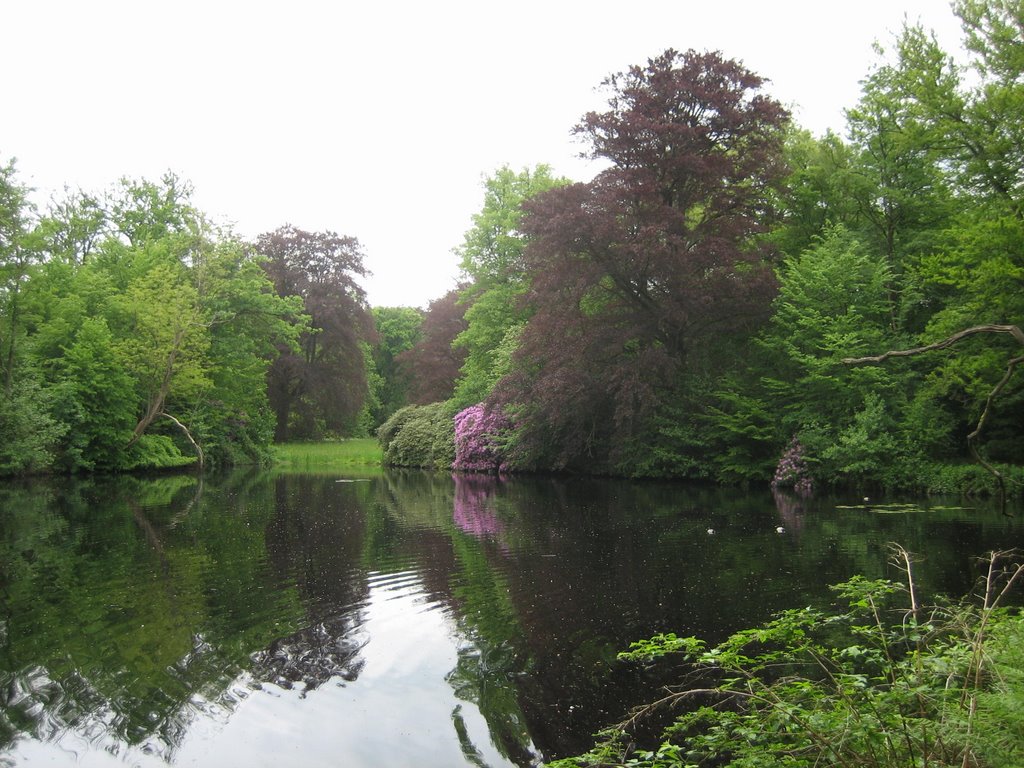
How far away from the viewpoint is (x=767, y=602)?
846cm

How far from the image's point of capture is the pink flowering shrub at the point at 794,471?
69.4ft

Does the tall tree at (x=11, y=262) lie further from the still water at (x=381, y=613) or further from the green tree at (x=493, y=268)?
the green tree at (x=493, y=268)

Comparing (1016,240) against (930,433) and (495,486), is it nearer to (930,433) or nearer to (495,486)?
(930,433)

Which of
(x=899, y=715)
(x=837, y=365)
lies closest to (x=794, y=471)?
(x=837, y=365)

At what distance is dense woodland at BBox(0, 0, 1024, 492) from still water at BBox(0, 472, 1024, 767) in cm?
445

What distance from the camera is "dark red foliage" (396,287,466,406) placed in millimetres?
46744

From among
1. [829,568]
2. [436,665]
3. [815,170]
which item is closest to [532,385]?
[815,170]

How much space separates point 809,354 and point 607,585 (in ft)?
47.1

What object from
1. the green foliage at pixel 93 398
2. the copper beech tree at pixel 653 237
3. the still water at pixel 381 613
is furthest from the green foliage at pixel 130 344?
the copper beech tree at pixel 653 237

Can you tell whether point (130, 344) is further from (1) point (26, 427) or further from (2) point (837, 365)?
(2) point (837, 365)

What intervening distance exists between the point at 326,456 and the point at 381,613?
34894 mm

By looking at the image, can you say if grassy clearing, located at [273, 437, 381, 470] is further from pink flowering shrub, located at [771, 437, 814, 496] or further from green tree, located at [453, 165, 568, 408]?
pink flowering shrub, located at [771, 437, 814, 496]

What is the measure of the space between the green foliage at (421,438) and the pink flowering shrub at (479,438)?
5.12 feet

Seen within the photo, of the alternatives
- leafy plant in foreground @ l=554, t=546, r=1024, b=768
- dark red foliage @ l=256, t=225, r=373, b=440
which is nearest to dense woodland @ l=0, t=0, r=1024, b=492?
dark red foliage @ l=256, t=225, r=373, b=440
